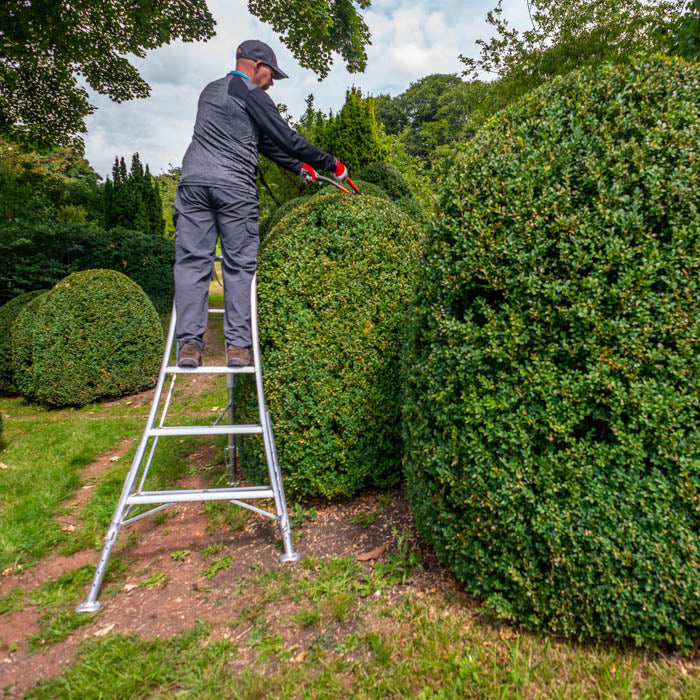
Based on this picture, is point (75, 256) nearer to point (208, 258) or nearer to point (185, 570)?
point (208, 258)

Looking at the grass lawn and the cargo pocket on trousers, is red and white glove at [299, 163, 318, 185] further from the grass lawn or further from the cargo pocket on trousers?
the grass lawn

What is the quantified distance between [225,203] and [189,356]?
1104 mm

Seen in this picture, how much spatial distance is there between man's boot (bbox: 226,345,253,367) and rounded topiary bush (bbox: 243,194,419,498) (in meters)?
0.18

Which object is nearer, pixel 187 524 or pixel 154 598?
pixel 154 598

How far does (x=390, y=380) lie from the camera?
3275 millimetres

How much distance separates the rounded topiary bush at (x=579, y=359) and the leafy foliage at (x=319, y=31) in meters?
9.50

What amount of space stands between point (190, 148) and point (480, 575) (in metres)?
3.31

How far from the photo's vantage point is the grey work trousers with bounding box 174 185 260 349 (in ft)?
10.1

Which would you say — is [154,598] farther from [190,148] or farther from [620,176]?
[620,176]

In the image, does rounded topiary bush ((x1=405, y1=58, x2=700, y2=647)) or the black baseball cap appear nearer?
rounded topiary bush ((x1=405, y1=58, x2=700, y2=647))

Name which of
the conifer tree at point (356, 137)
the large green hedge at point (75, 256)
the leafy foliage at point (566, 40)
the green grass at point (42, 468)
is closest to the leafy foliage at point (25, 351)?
the green grass at point (42, 468)

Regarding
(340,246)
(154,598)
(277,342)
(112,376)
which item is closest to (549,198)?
(340,246)

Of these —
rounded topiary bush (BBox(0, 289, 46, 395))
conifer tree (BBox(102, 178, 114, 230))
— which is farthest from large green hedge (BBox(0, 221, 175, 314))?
conifer tree (BBox(102, 178, 114, 230))

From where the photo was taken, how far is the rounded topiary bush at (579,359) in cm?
183
